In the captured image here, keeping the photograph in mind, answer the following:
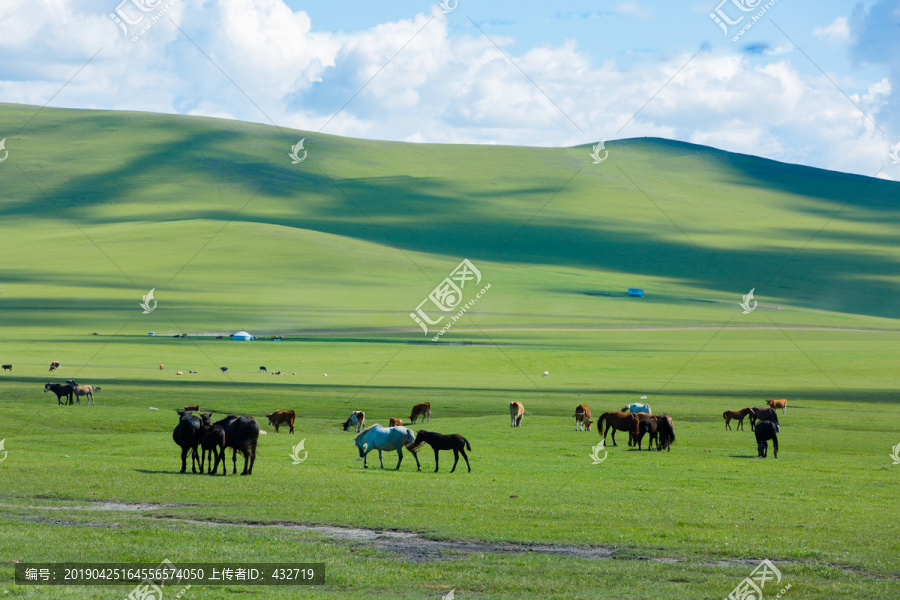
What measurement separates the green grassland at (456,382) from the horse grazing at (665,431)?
572 millimetres

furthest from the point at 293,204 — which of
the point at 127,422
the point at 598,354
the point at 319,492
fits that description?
the point at 319,492

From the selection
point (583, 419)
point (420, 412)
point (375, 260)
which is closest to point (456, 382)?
point (420, 412)

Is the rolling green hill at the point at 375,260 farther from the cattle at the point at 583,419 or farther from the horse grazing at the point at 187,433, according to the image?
the horse grazing at the point at 187,433

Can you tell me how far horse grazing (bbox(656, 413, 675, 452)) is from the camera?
31312 mm

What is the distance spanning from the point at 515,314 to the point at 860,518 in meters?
99.5

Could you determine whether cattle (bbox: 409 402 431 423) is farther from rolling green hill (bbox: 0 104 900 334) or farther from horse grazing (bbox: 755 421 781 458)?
rolling green hill (bbox: 0 104 900 334)

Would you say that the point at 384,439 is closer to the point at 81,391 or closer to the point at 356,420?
the point at 356,420

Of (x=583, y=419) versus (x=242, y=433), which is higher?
(x=583, y=419)

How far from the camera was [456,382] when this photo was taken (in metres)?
62.6

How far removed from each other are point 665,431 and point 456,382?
32.0 m

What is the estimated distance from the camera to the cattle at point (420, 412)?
128 ft

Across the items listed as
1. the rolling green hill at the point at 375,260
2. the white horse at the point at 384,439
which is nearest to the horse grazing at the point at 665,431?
the white horse at the point at 384,439

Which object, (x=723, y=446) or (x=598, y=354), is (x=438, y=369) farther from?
(x=723, y=446)

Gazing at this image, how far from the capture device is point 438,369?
73.5 m
